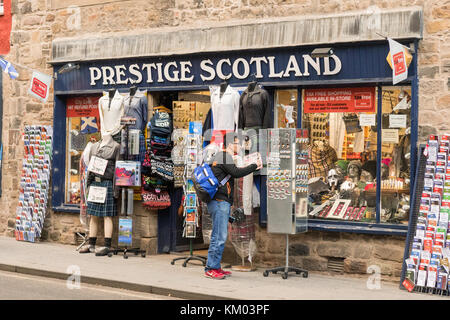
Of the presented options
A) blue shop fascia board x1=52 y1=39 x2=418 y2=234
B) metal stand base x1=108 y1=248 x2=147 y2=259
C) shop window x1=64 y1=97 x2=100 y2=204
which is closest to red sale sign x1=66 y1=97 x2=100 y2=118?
shop window x1=64 y1=97 x2=100 y2=204

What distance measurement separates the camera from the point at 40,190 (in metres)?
15.3

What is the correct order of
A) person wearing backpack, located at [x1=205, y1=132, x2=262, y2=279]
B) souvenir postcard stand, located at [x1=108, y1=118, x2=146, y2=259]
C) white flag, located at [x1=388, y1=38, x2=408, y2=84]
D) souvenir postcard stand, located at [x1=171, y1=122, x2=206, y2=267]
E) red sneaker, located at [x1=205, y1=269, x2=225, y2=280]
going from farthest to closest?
souvenir postcard stand, located at [x1=108, y1=118, x2=146, y2=259] → souvenir postcard stand, located at [x1=171, y1=122, x2=206, y2=267] → red sneaker, located at [x1=205, y1=269, x2=225, y2=280] → person wearing backpack, located at [x1=205, y1=132, x2=262, y2=279] → white flag, located at [x1=388, y1=38, x2=408, y2=84]

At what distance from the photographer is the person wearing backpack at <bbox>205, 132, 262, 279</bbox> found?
10812 mm

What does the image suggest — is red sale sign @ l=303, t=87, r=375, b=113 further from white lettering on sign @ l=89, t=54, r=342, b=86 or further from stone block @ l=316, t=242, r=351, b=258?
stone block @ l=316, t=242, r=351, b=258

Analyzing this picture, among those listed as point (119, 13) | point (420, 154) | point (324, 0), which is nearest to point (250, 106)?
point (324, 0)

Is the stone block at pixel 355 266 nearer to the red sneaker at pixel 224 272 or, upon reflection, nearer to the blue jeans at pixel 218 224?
the red sneaker at pixel 224 272

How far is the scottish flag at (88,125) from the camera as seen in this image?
49.2ft

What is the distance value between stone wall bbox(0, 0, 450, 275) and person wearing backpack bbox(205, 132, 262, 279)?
1593 millimetres

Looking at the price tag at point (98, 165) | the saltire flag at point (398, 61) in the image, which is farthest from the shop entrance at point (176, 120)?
the saltire flag at point (398, 61)

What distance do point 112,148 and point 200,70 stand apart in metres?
→ 2.10

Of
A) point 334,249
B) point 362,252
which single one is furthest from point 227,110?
point 362,252

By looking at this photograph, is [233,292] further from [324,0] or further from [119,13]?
[119,13]

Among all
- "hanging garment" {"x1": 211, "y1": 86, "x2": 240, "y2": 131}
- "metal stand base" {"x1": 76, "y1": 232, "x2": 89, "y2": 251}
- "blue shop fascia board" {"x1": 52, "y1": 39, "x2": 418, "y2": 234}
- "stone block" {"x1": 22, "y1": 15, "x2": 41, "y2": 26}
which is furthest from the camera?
"stone block" {"x1": 22, "y1": 15, "x2": 41, "y2": 26}

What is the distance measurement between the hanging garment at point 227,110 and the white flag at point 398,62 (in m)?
2.74
